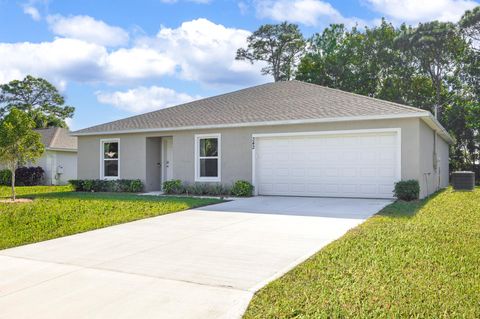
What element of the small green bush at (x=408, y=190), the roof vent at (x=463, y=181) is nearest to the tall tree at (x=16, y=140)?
the small green bush at (x=408, y=190)

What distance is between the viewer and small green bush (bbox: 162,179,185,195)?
15203 millimetres

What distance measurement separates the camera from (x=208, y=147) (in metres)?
15.2

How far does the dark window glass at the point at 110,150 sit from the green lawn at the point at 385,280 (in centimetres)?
1266

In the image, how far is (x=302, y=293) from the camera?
400 cm

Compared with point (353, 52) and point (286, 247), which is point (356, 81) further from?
point (286, 247)

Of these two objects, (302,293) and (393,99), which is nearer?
(302,293)

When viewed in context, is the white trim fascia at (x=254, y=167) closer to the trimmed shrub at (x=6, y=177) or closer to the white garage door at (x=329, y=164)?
the white garage door at (x=329, y=164)

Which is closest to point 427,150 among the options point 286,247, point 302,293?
point 286,247

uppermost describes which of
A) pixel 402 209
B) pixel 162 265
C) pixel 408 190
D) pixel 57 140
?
pixel 57 140

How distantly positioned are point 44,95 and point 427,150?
43.2 m

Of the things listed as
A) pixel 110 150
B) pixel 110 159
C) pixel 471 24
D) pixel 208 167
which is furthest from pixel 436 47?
pixel 110 159

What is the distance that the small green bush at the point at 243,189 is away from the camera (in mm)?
13820

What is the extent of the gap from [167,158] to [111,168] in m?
2.58

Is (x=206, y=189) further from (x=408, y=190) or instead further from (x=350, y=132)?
(x=408, y=190)
